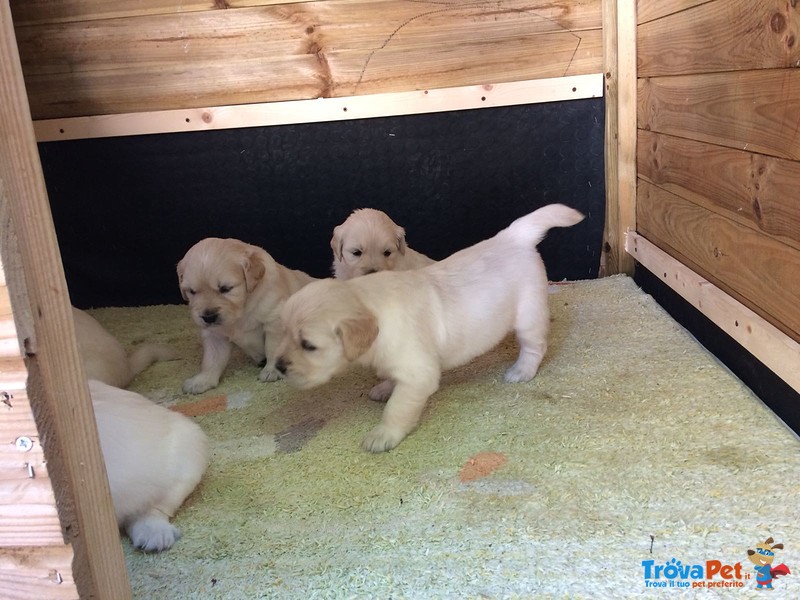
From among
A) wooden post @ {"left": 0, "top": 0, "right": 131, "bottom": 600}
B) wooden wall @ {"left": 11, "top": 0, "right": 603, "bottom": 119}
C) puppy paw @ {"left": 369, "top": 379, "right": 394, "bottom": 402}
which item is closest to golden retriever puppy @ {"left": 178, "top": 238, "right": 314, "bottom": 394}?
puppy paw @ {"left": 369, "top": 379, "right": 394, "bottom": 402}

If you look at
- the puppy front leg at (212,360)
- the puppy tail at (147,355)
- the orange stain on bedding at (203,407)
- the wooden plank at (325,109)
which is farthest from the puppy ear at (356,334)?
the wooden plank at (325,109)

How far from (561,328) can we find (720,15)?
1493 mm

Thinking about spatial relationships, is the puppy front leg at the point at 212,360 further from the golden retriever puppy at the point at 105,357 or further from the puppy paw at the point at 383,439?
the puppy paw at the point at 383,439

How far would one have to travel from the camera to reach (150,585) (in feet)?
5.54

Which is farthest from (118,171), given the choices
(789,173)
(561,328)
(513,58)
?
(789,173)

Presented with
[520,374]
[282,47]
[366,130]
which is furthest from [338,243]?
[282,47]

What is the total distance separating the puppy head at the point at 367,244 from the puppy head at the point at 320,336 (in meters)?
0.97

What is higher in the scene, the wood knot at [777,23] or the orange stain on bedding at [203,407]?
the wood knot at [777,23]

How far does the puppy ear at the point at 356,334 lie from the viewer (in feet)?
7.22

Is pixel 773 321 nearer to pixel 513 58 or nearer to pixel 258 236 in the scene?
pixel 513 58

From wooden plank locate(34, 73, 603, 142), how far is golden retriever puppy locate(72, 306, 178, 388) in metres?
1.34

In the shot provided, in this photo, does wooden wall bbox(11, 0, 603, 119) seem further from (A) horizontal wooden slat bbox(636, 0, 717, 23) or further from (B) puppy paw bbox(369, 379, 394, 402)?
(B) puppy paw bbox(369, 379, 394, 402)

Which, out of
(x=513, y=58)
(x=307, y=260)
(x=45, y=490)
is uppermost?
(x=513, y=58)

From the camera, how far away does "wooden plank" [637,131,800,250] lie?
2078 mm
